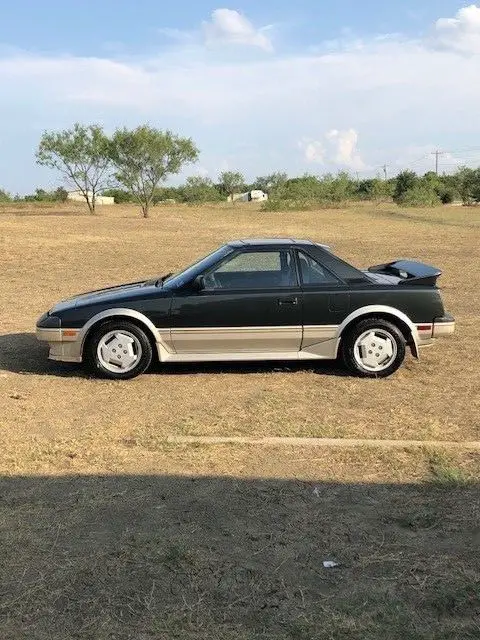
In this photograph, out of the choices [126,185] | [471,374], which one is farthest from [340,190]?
[471,374]

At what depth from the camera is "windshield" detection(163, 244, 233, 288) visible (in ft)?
22.5

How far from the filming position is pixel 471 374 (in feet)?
23.1

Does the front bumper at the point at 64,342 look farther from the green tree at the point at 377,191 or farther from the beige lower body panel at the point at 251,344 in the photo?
the green tree at the point at 377,191

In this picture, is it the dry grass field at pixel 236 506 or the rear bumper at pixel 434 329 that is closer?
the dry grass field at pixel 236 506

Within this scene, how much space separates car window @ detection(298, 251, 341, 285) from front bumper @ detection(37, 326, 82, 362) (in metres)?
2.33

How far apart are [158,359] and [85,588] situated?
149 inches

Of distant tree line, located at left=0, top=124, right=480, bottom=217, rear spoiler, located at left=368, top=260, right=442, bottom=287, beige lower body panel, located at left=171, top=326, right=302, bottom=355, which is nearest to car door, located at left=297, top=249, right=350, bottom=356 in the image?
beige lower body panel, located at left=171, top=326, right=302, bottom=355

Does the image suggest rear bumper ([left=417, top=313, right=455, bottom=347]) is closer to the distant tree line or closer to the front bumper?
the front bumper

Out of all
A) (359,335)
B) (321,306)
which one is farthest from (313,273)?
(359,335)

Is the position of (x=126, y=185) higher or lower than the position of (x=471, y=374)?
higher

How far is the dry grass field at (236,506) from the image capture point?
9.67 ft

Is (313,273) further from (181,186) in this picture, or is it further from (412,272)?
(181,186)

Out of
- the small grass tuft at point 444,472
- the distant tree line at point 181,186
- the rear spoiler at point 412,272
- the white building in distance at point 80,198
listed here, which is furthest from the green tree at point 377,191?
the small grass tuft at point 444,472

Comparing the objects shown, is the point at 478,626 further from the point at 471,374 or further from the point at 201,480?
the point at 471,374
